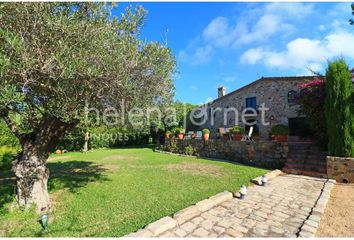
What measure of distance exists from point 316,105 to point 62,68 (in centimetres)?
1181

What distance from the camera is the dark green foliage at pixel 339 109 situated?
9.35 m

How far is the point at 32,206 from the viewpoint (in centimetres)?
591

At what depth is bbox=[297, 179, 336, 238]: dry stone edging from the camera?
439 cm

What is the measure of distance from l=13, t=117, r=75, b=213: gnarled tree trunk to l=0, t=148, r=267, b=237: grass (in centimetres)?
38

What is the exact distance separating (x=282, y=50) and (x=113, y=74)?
8.70m

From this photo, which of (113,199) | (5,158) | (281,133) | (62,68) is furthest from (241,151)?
(5,158)

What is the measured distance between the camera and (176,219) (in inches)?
189

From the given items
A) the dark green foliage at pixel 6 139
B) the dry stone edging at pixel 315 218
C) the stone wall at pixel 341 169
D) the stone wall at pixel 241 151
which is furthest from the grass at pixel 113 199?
the dark green foliage at pixel 6 139

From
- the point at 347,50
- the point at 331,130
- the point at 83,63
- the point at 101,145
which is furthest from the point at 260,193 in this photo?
the point at 101,145

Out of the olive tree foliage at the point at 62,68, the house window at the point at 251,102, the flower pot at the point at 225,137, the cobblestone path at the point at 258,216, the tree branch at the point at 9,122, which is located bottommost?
the cobblestone path at the point at 258,216

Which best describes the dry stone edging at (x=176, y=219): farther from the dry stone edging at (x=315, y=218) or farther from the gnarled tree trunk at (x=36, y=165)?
the gnarled tree trunk at (x=36, y=165)

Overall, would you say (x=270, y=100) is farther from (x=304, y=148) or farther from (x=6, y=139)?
(x=6, y=139)

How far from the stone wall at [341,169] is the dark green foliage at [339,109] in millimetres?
405

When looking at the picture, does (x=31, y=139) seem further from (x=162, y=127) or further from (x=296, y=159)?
(x=162, y=127)
